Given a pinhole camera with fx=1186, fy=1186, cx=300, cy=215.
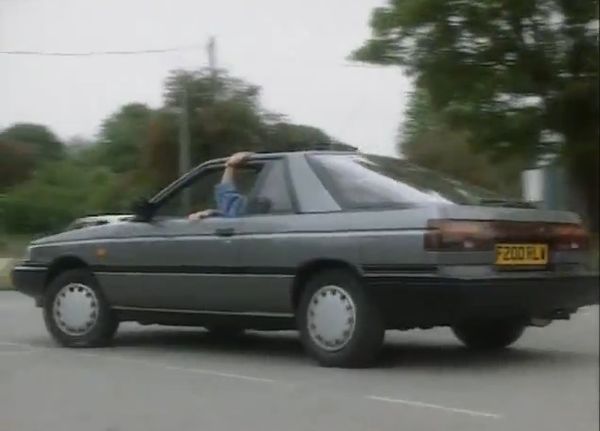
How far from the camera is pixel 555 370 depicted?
6.76 metres

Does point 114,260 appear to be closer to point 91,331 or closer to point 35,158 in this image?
point 91,331

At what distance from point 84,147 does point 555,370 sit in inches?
548

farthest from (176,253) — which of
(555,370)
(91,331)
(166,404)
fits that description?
(555,370)

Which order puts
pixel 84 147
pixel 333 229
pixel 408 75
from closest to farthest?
pixel 333 229, pixel 84 147, pixel 408 75

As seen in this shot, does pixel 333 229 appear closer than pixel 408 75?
Yes

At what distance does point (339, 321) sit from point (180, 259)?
141 cm

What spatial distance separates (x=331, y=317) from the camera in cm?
700

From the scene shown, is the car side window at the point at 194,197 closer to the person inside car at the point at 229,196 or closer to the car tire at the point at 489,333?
the person inside car at the point at 229,196

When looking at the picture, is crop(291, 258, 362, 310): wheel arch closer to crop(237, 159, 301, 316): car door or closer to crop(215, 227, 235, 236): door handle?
crop(237, 159, 301, 316): car door

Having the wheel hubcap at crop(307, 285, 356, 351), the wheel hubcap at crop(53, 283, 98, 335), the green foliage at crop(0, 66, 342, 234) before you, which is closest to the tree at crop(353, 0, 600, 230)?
the green foliage at crop(0, 66, 342, 234)

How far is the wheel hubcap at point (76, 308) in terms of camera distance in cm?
842

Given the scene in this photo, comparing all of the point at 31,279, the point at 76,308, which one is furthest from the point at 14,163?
the point at 76,308

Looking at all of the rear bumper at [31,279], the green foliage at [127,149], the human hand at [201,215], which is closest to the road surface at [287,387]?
the rear bumper at [31,279]

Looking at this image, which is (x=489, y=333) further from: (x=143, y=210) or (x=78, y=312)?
(x=78, y=312)
